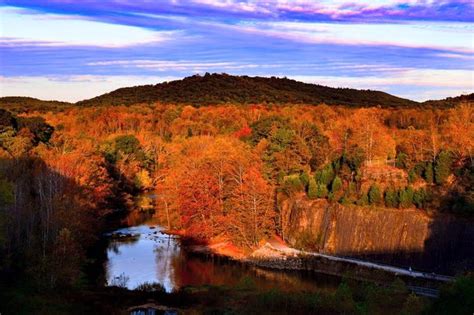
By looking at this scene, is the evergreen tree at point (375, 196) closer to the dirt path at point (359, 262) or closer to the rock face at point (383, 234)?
the rock face at point (383, 234)

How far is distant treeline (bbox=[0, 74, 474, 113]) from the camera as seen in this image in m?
146

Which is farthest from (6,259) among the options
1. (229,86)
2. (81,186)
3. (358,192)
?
(229,86)

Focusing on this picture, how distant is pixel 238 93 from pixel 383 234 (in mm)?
121184

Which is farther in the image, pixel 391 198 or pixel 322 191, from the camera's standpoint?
pixel 322 191

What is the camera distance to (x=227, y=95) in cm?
15912

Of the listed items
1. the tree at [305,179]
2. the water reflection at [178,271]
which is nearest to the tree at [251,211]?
the tree at [305,179]

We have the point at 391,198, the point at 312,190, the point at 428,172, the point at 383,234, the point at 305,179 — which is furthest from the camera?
the point at 305,179

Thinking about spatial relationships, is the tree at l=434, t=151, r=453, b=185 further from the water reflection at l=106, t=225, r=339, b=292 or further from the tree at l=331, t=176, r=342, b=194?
the water reflection at l=106, t=225, r=339, b=292

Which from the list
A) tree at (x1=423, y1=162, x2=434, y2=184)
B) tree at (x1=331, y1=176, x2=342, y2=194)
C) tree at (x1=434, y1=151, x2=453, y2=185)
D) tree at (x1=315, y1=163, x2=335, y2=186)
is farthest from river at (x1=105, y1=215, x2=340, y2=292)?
tree at (x1=434, y1=151, x2=453, y2=185)

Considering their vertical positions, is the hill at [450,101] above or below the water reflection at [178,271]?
above

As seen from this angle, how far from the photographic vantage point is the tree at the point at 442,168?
43.8 meters

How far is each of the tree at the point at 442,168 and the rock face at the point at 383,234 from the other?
13.3 ft

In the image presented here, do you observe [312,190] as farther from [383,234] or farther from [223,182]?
[383,234]

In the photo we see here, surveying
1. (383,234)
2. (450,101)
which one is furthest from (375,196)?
(450,101)
